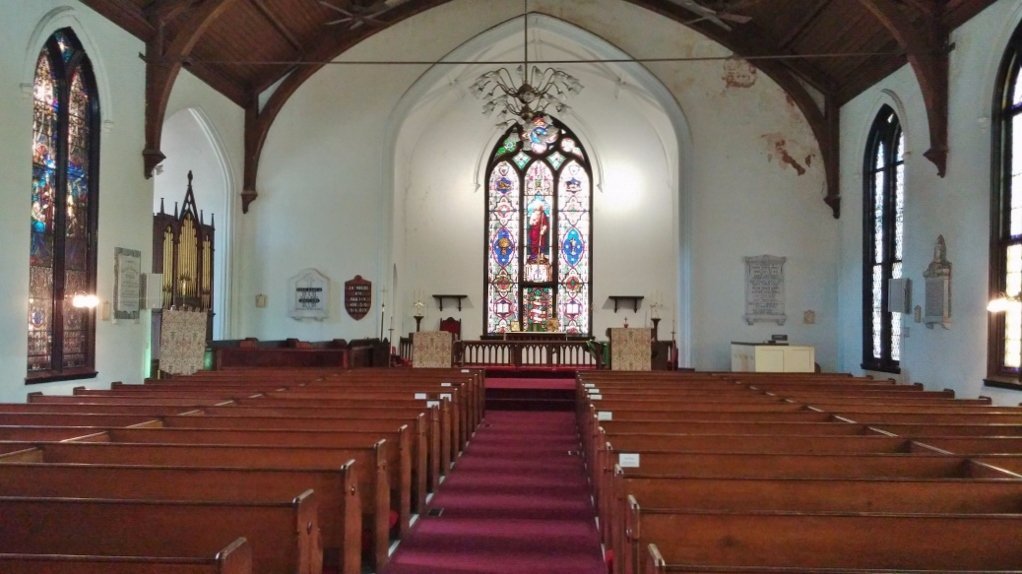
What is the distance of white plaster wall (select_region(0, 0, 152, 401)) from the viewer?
7.81m

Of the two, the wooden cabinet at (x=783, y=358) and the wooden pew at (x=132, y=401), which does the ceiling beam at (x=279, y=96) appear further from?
the wooden pew at (x=132, y=401)

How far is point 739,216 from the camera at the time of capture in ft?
44.7

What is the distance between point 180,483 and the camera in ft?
Answer: 10.5

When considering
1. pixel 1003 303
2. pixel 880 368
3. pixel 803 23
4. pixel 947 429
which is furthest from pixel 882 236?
pixel 947 429

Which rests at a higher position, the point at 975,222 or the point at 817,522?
the point at 975,222

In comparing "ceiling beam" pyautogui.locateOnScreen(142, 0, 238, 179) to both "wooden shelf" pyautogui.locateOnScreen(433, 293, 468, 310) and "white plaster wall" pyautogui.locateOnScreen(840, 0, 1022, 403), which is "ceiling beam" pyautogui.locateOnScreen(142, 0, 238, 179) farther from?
"white plaster wall" pyautogui.locateOnScreen(840, 0, 1022, 403)

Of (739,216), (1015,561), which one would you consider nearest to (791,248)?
(739,216)

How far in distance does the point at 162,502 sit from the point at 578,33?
1252cm

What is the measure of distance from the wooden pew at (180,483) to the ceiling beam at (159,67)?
8.08 metres

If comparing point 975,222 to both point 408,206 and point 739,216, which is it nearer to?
point 739,216

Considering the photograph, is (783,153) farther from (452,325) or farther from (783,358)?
(452,325)

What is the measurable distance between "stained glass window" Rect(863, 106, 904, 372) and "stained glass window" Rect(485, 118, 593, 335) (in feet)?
21.7

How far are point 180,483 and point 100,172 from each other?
749cm

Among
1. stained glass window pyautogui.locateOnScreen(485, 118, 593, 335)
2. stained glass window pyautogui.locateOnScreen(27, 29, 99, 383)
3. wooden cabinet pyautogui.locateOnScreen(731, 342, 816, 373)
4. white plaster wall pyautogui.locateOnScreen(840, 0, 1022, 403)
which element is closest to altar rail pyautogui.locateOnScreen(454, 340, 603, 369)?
stained glass window pyautogui.locateOnScreen(485, 118, 593, 335)
